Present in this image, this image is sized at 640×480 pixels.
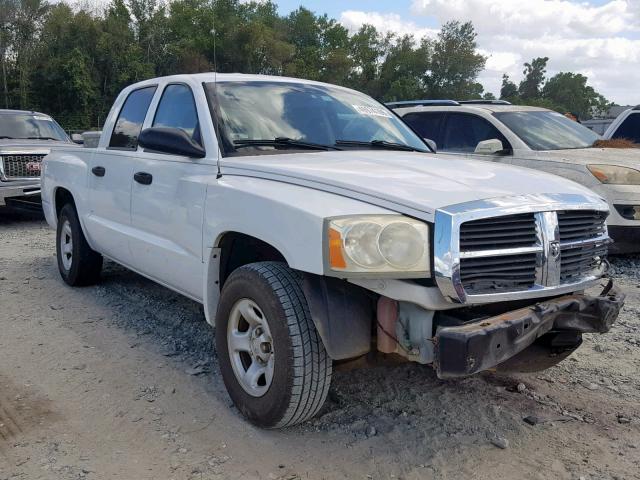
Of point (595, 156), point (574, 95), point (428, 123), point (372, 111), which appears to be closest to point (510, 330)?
point (372, 111)

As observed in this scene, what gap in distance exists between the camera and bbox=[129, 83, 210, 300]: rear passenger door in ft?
11.9

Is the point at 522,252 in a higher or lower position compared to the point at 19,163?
higher

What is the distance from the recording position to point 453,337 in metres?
2.50

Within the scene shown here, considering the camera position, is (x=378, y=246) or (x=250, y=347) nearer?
(x=378, y=246)

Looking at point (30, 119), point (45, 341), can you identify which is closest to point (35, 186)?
point (30, 119)

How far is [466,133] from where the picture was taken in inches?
312

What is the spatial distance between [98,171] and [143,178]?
995 millimetres

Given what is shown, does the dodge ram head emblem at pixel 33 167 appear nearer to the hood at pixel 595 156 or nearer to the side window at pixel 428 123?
the side window at pixel 428 123

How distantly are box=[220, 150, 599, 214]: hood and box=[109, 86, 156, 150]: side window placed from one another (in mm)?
1488

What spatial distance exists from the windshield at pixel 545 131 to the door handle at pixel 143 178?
15.7 feet

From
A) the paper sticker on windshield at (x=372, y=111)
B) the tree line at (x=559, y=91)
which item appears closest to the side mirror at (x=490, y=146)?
the paper sticker on windshield at (x=372, y=111)

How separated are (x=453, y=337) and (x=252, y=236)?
1158 millimetres

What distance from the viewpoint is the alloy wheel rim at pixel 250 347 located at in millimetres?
3076

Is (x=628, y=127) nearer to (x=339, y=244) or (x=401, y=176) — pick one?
(x=401, y=176)
